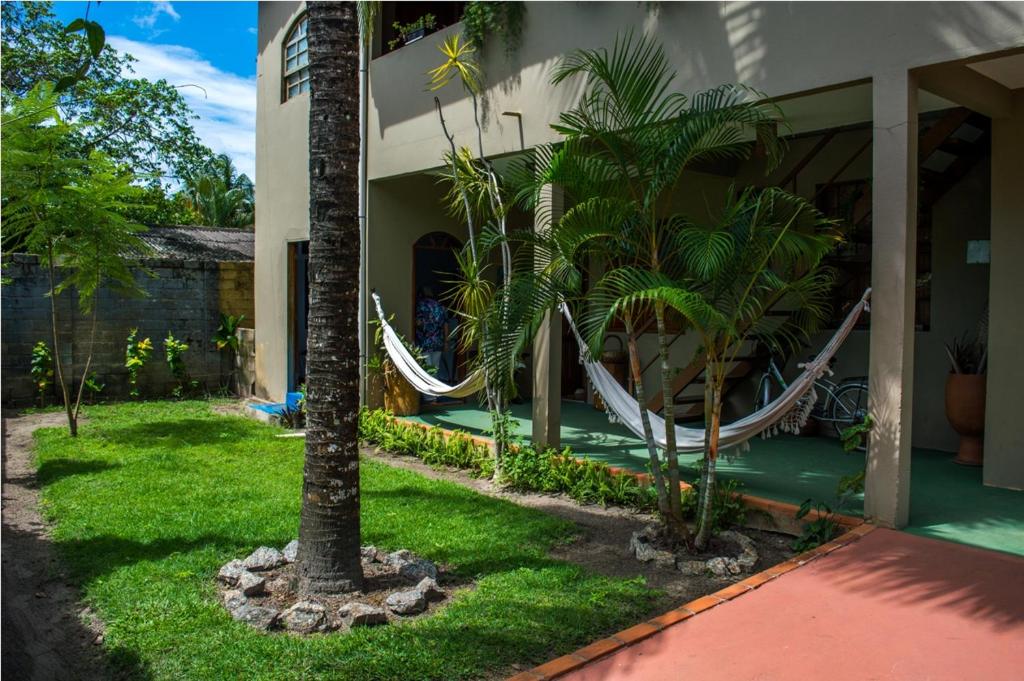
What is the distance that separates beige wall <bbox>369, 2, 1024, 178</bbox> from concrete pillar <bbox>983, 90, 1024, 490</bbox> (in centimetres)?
131

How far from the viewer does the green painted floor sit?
4.20m

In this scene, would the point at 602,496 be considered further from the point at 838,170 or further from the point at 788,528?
the point at 838,170

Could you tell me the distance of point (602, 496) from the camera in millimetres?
5320

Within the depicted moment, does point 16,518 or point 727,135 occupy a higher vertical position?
point 727,135

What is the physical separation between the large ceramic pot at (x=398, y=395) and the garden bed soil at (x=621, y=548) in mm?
2275

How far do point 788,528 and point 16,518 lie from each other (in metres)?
4.64

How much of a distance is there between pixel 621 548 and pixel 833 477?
1747 mm

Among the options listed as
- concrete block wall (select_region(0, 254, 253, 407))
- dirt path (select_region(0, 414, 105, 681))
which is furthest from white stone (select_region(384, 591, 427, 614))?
concrete block wall (select_region(0, 254, 253, 407))

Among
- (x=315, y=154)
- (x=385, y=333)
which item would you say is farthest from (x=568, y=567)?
(x=385, y=333)

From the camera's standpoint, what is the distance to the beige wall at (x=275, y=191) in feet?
29.7

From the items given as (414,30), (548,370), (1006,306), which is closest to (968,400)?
(1006,306)

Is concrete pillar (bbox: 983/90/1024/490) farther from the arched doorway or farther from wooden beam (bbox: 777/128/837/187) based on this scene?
the arched doorway

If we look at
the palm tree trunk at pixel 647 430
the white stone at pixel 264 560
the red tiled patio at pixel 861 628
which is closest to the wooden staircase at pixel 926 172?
the palm tree trunk at pixel 647 430

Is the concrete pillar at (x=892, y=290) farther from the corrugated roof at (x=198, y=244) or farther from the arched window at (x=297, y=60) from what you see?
the corrugated roof at (x=198, y=244)
